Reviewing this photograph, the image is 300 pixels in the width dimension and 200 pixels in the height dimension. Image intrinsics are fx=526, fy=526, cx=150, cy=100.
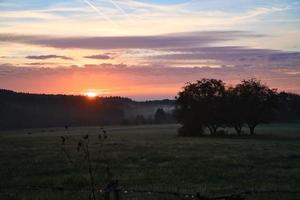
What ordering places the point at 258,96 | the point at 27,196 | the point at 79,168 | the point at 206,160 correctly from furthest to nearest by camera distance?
1. the point at 258,96
2. the point at 206,160
3. the point at 79,168
4. the point at 27,196

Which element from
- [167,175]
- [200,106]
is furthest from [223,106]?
[167,175]

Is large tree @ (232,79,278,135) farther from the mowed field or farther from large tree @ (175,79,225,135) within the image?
the mowed field

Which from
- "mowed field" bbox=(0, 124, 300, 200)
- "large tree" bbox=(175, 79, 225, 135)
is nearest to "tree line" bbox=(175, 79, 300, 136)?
"large tree" bbox=(175, 79, 225, 135)

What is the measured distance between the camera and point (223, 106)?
9412 centimetres

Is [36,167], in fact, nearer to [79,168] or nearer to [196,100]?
[79,168]

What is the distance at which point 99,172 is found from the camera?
27.0 m

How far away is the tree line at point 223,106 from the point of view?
92000 mm

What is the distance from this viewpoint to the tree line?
92.0 m

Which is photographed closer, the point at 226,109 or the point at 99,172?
the point at 99,172

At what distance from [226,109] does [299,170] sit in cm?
6617

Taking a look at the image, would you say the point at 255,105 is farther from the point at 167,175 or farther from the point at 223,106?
the point at 167,175

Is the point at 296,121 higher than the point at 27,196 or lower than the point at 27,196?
lower

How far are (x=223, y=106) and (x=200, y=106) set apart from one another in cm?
409

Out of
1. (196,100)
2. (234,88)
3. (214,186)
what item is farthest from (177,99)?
(214,186)
